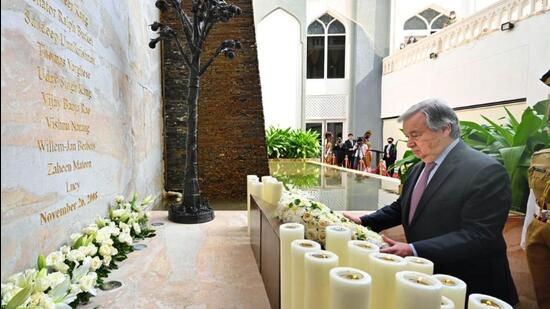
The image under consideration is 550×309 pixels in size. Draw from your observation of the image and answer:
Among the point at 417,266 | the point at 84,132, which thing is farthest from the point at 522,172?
the point at 84,132

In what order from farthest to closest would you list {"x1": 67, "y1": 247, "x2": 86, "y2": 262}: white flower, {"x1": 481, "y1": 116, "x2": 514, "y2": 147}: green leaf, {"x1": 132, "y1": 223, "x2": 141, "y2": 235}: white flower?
{"x1": 481, "y1": 116, "x2": 514, "y2": 147}: green leaf
{"x1": 132, "y1": 223, "x2": 141, "y2": 235}: white flower
{"x1": 67, "y1": 247, "x2": 86, "y2": 262}: white flower

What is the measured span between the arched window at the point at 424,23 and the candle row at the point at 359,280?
13768 millimetres

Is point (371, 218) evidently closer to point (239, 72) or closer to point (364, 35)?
point (239, 72)

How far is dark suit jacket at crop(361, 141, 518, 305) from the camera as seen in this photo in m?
1.38

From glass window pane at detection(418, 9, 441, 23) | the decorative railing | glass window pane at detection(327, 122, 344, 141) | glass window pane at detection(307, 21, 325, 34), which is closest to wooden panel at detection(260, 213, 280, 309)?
the decorative railing

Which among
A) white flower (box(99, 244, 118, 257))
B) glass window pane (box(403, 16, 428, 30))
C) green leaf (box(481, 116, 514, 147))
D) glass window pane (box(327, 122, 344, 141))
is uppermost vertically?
glass window pane (box(403, 16, 428, 30))

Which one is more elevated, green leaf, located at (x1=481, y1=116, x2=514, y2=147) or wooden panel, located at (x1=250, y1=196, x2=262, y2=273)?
green leaf, located at (x1=481, y1=116, x2=514, y2=147)

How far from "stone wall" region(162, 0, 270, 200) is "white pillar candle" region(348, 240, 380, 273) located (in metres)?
3.48

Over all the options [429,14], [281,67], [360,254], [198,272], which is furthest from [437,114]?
[429,14]

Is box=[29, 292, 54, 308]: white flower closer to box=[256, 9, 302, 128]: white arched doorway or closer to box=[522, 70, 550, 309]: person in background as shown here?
box=[522, 70, 550, 309]: person in background

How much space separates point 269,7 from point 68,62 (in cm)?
1148

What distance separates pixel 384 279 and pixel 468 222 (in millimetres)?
880

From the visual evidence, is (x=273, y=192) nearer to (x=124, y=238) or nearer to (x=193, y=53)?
(x=124, y=238)

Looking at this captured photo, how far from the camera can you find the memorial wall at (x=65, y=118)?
1.16 meters
